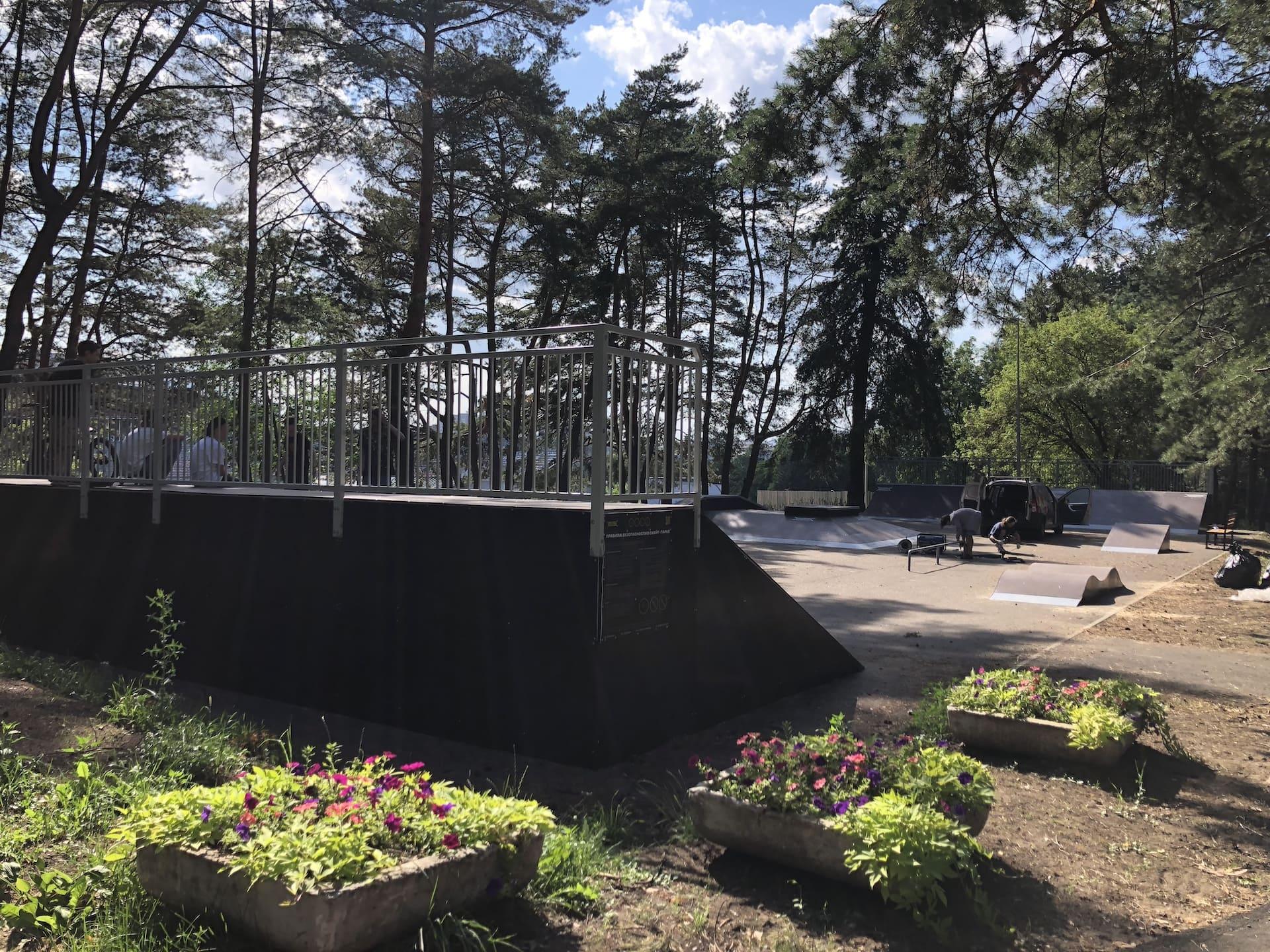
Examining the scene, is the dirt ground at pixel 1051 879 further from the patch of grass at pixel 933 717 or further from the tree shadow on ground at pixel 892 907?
the patch of grass at pixel 933 717

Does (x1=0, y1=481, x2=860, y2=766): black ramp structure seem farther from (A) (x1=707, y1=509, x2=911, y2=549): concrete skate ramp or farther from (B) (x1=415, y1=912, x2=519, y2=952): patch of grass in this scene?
(A) (x1=707, y1=509, x2=911, y2=549): concrete skate ramp

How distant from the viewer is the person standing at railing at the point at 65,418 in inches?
371

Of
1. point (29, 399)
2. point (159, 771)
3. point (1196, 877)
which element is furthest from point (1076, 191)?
point (29, 399)

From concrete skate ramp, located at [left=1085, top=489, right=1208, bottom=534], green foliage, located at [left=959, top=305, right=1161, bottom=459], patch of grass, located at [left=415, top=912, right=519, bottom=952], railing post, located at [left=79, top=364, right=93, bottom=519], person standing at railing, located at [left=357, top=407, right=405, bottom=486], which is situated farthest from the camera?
green foliage, located at [left=959, top=305, right=1161, bottom=459]

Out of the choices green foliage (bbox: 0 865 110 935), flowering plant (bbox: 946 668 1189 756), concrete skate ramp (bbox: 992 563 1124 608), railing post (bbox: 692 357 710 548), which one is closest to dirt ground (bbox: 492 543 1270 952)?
flowering plant (bbox: 946 668 1189 756)

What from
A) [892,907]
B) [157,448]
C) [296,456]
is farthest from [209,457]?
[892,907]

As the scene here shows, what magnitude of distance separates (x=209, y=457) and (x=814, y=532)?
853 inches

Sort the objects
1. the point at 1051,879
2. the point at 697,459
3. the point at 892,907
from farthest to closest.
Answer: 1. the point at 697,459
2. the point at 1051,879
3. the point at 892,907

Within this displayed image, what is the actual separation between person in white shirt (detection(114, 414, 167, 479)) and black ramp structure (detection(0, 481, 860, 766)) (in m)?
0.25

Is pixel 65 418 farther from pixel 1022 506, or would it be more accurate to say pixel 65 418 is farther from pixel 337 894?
pixel 1022 506

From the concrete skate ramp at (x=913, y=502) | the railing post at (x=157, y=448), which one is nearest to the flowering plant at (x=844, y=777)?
the railing post at (x=157, y=448)

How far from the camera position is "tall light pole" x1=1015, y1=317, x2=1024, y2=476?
140 feet

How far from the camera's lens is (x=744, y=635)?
23.7 ft

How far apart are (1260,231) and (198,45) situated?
20224 mm
